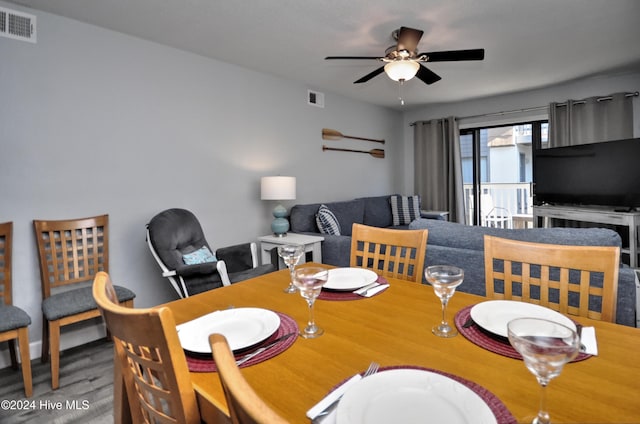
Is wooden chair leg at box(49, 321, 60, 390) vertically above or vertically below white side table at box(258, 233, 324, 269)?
below

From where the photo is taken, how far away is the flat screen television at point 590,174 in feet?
11.9

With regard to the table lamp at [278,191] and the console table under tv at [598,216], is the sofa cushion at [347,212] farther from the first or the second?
the console table under tv at [598,216]

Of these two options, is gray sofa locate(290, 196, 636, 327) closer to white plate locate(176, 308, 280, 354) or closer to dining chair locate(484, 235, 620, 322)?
dining chair locate(484, 235, 620, 322)

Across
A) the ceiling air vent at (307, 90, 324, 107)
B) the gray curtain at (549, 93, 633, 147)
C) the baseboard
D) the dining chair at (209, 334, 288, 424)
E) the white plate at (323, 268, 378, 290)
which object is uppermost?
the ceiling air vent at (307, 90, 324, 107)

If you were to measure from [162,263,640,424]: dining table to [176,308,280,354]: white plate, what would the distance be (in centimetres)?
8

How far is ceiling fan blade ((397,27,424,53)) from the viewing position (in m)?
2.55

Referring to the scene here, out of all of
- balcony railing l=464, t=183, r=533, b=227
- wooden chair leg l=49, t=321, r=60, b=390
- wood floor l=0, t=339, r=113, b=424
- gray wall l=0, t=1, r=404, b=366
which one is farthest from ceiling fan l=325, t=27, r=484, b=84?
balcony railing l=464, t=183, r=533, b=227

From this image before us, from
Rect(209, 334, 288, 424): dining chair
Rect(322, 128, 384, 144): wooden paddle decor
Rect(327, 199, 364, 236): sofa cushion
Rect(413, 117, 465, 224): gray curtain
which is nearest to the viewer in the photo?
Rect(209, 334, 288, 424): dining chair

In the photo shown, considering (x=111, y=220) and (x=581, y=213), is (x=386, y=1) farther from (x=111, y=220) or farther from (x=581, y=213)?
(x=581, y=213)

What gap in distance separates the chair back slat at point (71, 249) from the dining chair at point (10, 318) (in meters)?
0.16

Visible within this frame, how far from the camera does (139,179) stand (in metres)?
2.91

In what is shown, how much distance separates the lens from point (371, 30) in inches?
111

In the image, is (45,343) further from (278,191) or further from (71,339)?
(278,191)

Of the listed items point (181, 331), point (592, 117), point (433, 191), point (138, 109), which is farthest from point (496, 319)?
point (433, 191)
